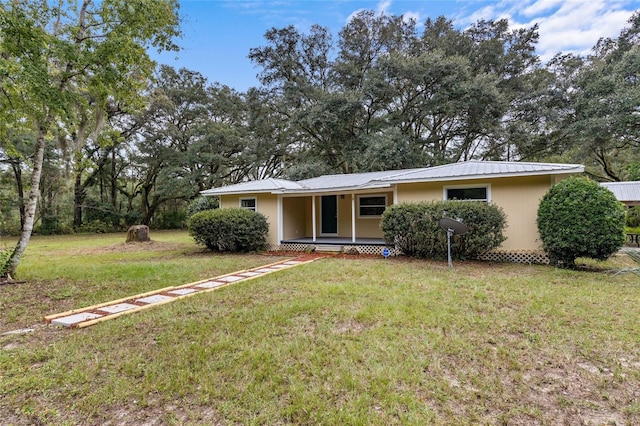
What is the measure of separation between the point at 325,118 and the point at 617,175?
2042 centimetres

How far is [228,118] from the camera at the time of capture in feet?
79.6

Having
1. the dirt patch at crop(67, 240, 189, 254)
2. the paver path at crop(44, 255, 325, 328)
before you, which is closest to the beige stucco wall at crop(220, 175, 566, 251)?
the dirt patch at crop(67, 240, 189, 254)

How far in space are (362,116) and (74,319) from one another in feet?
59.6

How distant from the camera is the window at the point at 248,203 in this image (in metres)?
12.2

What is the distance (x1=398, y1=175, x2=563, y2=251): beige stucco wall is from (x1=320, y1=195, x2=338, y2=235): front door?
536cm

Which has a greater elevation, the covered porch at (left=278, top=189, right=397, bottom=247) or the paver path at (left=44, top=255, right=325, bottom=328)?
the covered porch at (left=278, top=189, right=397, bottom=247)

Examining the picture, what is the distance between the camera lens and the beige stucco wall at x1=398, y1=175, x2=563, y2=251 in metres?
8.18

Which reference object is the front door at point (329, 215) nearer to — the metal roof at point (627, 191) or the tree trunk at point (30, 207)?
the tree trunk at point (30, 207)

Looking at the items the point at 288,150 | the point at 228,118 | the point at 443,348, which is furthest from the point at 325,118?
the point at 443,348

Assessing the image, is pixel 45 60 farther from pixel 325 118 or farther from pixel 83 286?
pixel 325 118

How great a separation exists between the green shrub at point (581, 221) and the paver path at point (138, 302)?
6.56 meters

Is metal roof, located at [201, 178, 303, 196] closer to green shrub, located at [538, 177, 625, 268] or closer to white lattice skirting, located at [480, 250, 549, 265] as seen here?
white lattice skirting, located at [480, 250, 549, 265]

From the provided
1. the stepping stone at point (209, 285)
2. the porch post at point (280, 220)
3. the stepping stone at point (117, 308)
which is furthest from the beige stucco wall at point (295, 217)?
the stepping stone at point (117, 308)

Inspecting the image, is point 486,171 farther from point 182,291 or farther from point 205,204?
point 205,204
